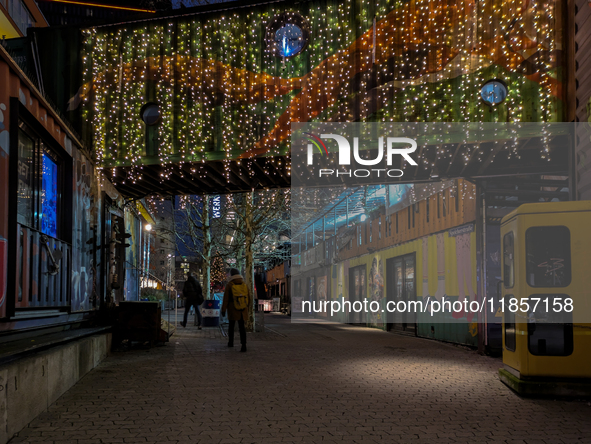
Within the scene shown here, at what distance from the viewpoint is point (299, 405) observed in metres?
6.24

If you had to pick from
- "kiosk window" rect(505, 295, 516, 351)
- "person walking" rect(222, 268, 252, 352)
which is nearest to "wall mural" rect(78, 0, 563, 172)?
"person walking" rect(222, 268, 252, 352)

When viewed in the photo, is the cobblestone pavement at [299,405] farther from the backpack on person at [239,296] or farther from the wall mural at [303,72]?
the wall mural at [303,72]

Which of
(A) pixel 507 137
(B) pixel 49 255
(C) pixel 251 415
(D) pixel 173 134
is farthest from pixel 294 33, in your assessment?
(C) pixel 251 415

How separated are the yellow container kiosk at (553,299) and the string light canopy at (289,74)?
3.76m

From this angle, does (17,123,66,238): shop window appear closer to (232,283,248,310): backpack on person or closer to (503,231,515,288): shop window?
(232,283,248,310): backpack on person

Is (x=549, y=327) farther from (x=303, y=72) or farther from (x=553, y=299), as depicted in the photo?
(x=303, y=72)

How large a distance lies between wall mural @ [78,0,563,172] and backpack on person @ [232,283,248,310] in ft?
8.90

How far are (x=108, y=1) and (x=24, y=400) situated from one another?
2353 centimetres

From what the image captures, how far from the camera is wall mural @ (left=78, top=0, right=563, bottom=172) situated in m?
10.5

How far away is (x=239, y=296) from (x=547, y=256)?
6.52 m

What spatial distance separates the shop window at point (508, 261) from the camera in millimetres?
7418

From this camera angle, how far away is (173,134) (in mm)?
12156

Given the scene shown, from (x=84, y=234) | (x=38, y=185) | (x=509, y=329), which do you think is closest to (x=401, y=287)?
(x=84, y=234)

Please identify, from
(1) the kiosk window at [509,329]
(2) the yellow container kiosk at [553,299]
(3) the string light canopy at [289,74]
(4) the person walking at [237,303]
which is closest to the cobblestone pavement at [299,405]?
(2) the yellow container kiosk at [553,299]
